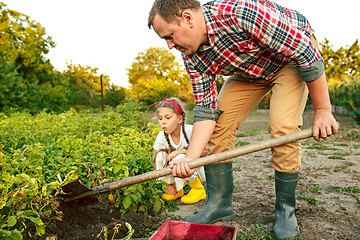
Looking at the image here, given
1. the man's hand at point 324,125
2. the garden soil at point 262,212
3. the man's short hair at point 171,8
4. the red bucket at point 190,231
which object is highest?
the man's short hair at point 171,8

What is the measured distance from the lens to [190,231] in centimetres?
195

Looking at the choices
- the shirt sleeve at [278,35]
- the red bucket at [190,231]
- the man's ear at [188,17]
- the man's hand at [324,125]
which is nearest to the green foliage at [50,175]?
the red bucket at [190,231]

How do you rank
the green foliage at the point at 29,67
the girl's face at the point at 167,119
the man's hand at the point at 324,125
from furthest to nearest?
the green foliage at the point at 29,67 → the girl's face at the point at 167,119 → the man's hand at the point at 324,125

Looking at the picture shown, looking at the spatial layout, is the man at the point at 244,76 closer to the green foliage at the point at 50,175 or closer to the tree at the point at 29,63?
the green foliage at the point at 50,175

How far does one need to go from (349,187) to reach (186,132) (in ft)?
5.81

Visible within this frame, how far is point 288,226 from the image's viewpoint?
2.04 meters

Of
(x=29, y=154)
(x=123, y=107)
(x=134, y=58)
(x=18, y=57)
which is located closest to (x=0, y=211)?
(x=29, y=154)

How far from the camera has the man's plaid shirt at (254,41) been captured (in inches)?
68.8

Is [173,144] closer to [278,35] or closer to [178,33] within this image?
[178,33]

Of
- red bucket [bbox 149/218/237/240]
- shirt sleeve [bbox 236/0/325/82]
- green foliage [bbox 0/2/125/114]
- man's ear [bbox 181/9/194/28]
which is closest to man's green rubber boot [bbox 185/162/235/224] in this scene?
red bucket [bbox 149/218/237/240]

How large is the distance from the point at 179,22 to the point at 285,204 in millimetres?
1458

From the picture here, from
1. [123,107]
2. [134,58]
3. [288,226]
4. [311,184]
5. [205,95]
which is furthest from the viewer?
[134,58]

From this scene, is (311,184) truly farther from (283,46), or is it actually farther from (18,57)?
(18,57)

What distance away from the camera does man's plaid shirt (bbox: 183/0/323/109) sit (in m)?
1.75
